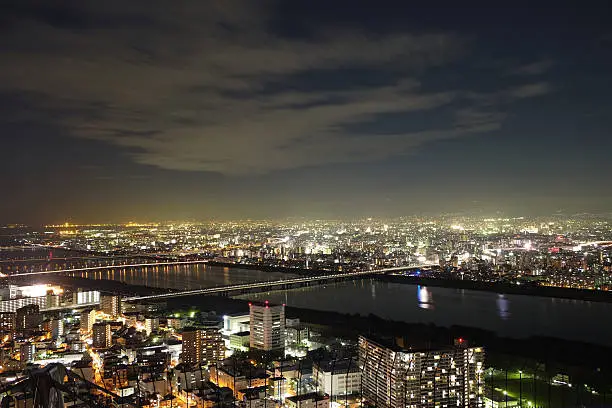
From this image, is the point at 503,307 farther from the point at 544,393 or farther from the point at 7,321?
the point at 7,321

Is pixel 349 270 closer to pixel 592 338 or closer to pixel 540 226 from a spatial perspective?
pixel 592 338

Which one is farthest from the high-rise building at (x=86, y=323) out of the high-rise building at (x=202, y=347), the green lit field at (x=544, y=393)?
the green lit field at (x=544, y=393)

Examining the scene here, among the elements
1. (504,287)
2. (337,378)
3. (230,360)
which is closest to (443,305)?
(504,287)

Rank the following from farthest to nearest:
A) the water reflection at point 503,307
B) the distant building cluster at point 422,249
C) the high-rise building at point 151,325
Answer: the distant building cluster at point 422,249
the water reflection at point 503,307
the high-rise building at point 151,325

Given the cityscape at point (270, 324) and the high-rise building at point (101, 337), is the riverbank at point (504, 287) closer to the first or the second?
the cityscape at point (270, 324)

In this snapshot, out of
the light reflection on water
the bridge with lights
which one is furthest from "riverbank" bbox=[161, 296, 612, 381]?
the bridge with lights

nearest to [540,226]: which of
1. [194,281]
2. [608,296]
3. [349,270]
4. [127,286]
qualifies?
[349,270]
